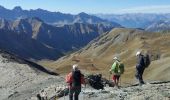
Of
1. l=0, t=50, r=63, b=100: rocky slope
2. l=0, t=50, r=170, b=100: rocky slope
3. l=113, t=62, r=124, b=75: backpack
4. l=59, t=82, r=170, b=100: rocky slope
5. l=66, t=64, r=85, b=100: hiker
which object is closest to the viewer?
l=66, t=64, r=85, b=100: hiker

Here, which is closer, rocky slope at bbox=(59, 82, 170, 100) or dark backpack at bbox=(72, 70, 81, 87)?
dark backpack at bbox=(72, 70, 81, 87)

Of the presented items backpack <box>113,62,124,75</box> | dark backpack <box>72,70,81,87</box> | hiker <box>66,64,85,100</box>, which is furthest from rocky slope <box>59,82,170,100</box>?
dark backpack <box>72,70,81,87</box>

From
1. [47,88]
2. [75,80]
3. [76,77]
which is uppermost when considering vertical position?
[76,77]

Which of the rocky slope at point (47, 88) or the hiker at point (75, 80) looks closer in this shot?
the hiker at point (75, 80)

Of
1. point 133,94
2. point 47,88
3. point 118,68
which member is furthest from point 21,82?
point 133,94

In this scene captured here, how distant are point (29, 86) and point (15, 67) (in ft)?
31.2

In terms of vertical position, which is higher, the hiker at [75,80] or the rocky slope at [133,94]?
the hiker at [75,80]

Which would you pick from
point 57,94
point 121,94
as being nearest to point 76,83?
point 121,94

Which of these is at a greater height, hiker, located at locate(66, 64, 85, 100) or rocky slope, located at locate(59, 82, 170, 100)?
hiker, located at locate(66, 64, 85, 100)

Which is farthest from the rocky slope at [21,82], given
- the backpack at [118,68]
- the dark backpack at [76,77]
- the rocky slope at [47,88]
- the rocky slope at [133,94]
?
the dark backpack at [76,77]

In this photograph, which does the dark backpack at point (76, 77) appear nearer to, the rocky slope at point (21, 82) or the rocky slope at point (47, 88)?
the rocky slope at point (47, 88)

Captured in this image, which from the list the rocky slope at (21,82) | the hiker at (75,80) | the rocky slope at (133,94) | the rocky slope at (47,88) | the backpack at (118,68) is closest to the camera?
the hiker at (75,80)

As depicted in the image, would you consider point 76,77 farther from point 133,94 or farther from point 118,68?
point 118,68

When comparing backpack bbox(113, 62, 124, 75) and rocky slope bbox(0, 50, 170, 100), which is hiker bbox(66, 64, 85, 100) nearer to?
rocky slope bbox(0, 50, 170, 100)
